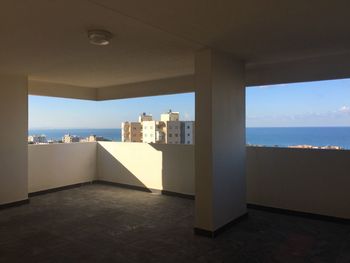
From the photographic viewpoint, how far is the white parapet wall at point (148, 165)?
5566 mm

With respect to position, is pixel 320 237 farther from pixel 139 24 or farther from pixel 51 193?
pixel 51 193

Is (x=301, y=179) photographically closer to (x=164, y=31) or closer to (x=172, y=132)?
(x=172, y=132)

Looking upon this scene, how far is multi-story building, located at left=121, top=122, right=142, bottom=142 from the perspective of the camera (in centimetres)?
715

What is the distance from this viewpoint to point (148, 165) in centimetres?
616

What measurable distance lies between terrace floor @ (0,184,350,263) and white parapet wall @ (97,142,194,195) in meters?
0.74

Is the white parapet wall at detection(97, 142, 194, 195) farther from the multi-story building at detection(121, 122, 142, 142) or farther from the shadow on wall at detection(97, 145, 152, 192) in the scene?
the multi-story building at detection(121, 122, 142, 142)

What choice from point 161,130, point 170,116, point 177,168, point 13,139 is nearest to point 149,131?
point 161,130

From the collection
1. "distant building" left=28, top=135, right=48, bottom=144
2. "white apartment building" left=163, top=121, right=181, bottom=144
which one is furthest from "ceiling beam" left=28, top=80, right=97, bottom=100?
"white apartment building" left=163, top=121, right=181, bottom=144

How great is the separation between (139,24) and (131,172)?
440 centimetres

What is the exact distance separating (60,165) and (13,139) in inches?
57.5

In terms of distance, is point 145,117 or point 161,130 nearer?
point 161,130

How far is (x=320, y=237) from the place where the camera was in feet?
11.5

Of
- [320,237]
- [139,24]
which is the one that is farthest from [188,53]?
[320,237]

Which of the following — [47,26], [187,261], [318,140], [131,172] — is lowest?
[187,261]
